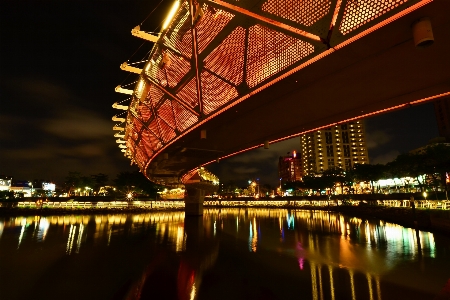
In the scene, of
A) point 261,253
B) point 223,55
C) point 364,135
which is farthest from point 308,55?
point 364,135

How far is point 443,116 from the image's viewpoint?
120188 millimetres

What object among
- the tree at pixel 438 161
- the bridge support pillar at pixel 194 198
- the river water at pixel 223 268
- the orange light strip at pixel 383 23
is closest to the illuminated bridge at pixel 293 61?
the orange light strip at pixel 383 23

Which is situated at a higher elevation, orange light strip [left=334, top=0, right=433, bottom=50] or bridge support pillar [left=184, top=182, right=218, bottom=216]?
orange light strip [left=334, top=0, right=433, bottom=50]

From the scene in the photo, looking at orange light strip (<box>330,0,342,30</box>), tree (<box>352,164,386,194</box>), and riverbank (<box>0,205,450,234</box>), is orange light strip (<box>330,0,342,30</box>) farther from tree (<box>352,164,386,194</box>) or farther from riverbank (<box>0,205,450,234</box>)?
tree (<box>352,164,386,194</box>)

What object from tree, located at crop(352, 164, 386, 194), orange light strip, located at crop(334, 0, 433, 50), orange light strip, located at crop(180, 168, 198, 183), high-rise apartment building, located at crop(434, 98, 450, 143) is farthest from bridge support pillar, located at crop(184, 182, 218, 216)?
high-rise apartment building, located at crop(434, 98, 450, 143)

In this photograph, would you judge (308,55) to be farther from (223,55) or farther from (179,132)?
(179,132)

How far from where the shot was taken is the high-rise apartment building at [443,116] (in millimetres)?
116750

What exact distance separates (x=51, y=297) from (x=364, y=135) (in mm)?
180728

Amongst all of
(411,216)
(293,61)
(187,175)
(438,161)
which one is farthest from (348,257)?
(438,161)

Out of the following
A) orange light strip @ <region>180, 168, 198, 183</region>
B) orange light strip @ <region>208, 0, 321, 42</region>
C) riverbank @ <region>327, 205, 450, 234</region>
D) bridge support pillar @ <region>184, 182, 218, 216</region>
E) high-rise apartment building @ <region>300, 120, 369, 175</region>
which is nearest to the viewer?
orange light strip @ <region>208, 0, 321, 42</region>

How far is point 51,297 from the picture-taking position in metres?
8.08

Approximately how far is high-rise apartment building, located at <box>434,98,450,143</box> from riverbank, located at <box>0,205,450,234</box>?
10264 centimetres

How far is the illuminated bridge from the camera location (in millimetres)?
5113

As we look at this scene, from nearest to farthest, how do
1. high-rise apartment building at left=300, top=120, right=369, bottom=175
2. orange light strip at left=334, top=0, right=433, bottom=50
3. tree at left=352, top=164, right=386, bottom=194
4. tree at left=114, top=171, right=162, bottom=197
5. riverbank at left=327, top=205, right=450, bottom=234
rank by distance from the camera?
orange light strip at left=334, top=0, right=433, bottom=50
riverbank at left=327, top=205, right=450, bottom=234
tree at left=352, top=164, right=386, bottom=194
tree at left=114, top=171, right=162, bottom=197
high-rise apartment building at left=300, top=120, right=369, bottom=175
